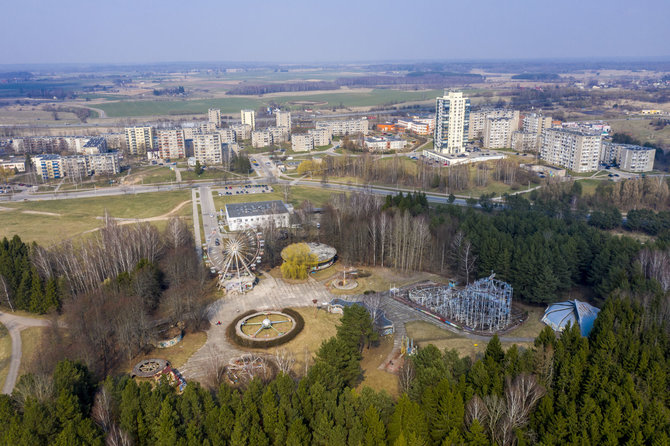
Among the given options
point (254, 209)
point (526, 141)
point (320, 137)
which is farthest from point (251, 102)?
point (254, 209)

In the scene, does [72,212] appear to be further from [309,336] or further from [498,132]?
[498,132]

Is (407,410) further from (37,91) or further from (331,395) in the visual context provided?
(37,91)

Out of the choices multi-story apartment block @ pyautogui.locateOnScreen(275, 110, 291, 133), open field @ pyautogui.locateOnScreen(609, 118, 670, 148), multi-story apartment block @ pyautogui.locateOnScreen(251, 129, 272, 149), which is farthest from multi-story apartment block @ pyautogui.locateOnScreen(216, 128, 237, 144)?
open field @ pyautogui.locateOnScreen(609, 118, 670, 148)

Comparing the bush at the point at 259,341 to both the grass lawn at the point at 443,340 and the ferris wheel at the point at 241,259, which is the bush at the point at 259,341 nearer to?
the ferris wheel at the point at 241,259

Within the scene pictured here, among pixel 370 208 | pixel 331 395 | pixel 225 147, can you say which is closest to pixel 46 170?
pixel 225 147

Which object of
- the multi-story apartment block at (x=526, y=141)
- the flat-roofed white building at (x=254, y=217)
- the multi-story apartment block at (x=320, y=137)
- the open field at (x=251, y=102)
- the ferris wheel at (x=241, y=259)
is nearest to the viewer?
the ferris wheel at (x=241, y=259)

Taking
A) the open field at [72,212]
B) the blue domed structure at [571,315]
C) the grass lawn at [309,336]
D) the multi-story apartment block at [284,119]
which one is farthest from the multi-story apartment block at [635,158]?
the multi-story apartment block at [284,119]
